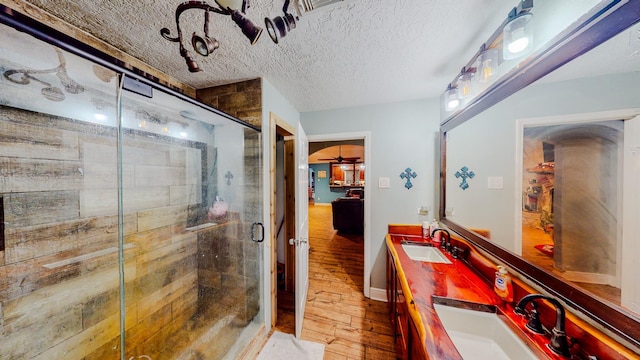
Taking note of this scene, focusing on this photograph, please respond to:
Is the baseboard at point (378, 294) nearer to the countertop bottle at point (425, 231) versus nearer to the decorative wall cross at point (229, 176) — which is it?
the countertop bottle at point (425, 231)

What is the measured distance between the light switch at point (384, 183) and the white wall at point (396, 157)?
3 cm

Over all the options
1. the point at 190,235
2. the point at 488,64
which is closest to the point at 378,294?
the point at 190,235

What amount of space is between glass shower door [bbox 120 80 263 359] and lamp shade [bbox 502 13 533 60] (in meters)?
1.71

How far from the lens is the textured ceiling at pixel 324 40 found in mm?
947

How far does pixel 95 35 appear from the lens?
112 centimetres

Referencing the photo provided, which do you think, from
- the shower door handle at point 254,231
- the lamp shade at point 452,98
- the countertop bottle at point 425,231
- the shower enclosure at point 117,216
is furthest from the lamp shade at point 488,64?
the shower door handle at point 254,231

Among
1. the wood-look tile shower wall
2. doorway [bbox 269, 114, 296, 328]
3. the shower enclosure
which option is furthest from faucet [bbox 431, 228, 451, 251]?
the wood-look tile shower wall

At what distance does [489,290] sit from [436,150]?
4.68ft

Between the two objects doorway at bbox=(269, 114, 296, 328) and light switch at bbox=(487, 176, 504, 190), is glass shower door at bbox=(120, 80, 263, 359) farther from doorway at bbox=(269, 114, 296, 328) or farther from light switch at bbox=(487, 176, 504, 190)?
light switch at bbox=(487, 176, 504, 190)

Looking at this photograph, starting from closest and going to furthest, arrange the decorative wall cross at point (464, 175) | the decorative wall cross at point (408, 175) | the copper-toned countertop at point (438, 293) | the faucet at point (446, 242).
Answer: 1. the copper-toned countertop at point (438, 293)
2. the decorative wall cross at point (464, 175)
3. the faucet at point (446, 242)
4. the decorative wall cross at point (408, 175)

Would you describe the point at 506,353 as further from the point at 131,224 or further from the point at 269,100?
the point at 131,224

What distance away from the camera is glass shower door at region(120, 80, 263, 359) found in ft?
4.62

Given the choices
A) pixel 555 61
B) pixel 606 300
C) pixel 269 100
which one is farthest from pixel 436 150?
pixel 269 100

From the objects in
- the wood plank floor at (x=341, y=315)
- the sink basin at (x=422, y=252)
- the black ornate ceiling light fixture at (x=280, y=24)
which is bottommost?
the wood plank floor at (x=341, y=315)
